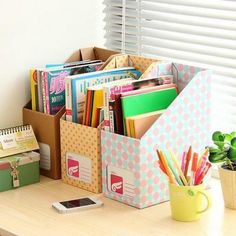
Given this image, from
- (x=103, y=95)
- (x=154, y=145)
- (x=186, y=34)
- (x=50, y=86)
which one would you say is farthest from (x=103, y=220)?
(x=186, y=34)

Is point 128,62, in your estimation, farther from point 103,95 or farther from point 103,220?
point 103,220

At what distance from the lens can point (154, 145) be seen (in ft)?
6.04

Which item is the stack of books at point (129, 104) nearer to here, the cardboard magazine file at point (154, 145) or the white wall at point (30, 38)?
the cardboard magazine file at point (154, 145)

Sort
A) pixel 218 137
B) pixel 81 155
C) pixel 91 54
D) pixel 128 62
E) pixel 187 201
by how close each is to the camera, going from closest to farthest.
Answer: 1. pixel 187 201
2. pixel 218 137
3. pixel 81 155
4. pixel 128 62
5. pixel 91 54

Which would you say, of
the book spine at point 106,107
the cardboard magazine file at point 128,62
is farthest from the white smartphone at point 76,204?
the cardboard magazine file at point 128,62

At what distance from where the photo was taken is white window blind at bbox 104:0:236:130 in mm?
2092


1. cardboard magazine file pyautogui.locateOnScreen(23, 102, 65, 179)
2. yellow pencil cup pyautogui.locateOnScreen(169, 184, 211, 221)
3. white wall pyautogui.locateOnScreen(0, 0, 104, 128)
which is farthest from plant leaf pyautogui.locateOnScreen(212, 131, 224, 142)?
white wall pyautogui.locateOnScreen(0, 0, 104, 128)

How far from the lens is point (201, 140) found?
1975 millimetres

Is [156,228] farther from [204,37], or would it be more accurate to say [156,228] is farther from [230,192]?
[204,37]

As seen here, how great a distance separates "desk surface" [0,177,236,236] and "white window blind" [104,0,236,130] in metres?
0.35

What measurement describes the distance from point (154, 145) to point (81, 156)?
261mm

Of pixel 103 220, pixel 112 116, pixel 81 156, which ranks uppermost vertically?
pixel 112 116

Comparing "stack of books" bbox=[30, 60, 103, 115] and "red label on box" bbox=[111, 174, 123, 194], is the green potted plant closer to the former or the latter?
"red label on box" bbox=[111, 174, 123, 194]

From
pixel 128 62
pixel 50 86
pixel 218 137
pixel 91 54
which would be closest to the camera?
pixel 218 137
